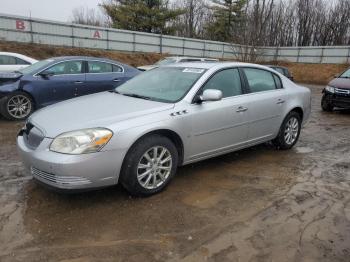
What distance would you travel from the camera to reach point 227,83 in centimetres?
493

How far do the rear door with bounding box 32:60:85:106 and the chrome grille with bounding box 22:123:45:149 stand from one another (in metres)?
4.22

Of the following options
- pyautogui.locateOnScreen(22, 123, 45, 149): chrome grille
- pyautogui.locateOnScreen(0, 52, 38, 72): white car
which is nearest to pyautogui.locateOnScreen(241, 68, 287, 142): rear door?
pyautogui.locateOnScreen(22, 123, 45, 149): chrome grille

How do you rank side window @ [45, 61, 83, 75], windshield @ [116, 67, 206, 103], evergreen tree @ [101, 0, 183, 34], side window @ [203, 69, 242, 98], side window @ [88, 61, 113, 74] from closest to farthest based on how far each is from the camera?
windshield @ [116, 67, 206, 103]
side window @ [203, 69, 242, 98]
side window @ [45, 61, 83, 75]
side window @ [88, 61, 113, 74]
evergreen tree @ [101, 0, 183, 34]

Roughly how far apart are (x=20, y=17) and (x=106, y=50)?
6154mm

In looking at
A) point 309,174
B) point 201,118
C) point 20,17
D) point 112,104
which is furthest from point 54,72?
point 20,17

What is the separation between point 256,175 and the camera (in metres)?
4.86

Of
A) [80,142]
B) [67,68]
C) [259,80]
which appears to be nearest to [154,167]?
[80,142]

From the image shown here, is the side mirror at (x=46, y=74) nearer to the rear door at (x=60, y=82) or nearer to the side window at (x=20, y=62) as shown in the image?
the rear door at (x=60, y=82)

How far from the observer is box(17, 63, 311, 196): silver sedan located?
348 centimetres

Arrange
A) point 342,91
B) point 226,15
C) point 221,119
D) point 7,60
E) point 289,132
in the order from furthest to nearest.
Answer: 1. point 226,15
2. point 7,60
3. point 342,91
4. point 289,132
5. point 221,119

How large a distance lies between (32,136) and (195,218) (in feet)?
6.48

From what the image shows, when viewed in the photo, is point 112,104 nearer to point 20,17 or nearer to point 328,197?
point 328,197

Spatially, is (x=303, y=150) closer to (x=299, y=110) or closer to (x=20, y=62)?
(x=299, y=110)

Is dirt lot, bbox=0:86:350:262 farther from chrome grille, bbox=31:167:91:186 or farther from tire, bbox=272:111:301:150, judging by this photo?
tire, bbox=272:111:301:150
